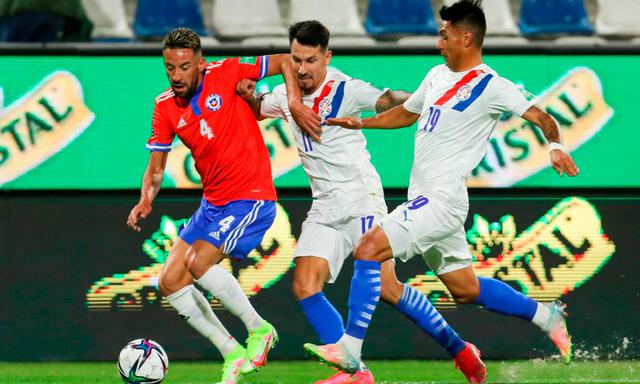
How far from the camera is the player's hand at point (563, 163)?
6.19 meters

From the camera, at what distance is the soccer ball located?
6793mm

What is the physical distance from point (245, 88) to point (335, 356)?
1.62 meters

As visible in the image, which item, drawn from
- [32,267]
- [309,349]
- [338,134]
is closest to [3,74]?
[32,267]

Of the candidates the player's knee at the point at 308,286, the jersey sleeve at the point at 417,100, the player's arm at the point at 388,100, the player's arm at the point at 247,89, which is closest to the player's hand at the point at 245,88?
the player's arm at the point at 247,89

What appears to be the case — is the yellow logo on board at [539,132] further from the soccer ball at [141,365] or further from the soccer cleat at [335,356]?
the soccer ball at [141,365]

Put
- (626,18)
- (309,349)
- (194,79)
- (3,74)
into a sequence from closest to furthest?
(309,349) < (194,79) < (3,74) < (626,18)

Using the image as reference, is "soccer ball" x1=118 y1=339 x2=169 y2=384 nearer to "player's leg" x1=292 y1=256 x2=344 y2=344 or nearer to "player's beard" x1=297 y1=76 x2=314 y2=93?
"player's leg" x1=292 y1=256 x2=344 y2=344

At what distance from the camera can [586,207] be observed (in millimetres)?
8844

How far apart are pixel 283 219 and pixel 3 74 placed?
7.07 feet

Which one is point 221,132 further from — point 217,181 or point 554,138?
point 554,138

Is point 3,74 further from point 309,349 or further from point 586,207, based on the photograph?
point 586,207

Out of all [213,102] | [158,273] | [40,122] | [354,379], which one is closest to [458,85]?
[213,102]

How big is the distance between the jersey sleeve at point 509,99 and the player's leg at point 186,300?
1.86 metres

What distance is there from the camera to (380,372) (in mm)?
8289
